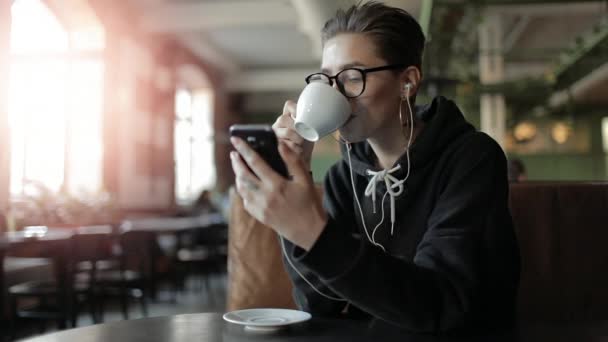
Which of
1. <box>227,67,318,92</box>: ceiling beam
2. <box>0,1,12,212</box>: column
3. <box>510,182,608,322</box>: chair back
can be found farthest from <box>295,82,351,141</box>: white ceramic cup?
<box>227,67,318,92</box>: ceiling beam

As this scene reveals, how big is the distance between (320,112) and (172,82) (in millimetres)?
8486

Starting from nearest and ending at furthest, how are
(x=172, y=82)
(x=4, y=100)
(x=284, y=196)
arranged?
(x=284, y=196)
(x=4, y=100)
(x=172, y=82)

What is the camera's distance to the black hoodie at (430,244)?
2.18 feet

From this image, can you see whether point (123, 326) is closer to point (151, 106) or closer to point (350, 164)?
point (350, 164)

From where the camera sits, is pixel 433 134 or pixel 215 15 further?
pixel 215 15

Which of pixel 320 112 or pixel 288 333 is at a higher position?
pixel 320 112

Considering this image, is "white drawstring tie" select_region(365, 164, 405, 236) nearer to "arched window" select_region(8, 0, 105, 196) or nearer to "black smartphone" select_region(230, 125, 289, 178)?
"black smartphone" select_region(230, 125, 289, 178)

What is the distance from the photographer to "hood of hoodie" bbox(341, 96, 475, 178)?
1.00 m

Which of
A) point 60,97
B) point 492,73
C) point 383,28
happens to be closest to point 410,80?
point 383,28

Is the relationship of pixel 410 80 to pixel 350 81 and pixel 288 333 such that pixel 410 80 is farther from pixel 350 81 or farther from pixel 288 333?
pixel 288 333

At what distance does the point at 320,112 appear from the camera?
0.86 meters

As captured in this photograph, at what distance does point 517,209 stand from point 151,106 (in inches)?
292

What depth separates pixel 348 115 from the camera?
0.90 m

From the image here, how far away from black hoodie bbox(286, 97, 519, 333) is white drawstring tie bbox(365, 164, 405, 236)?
1 cm
